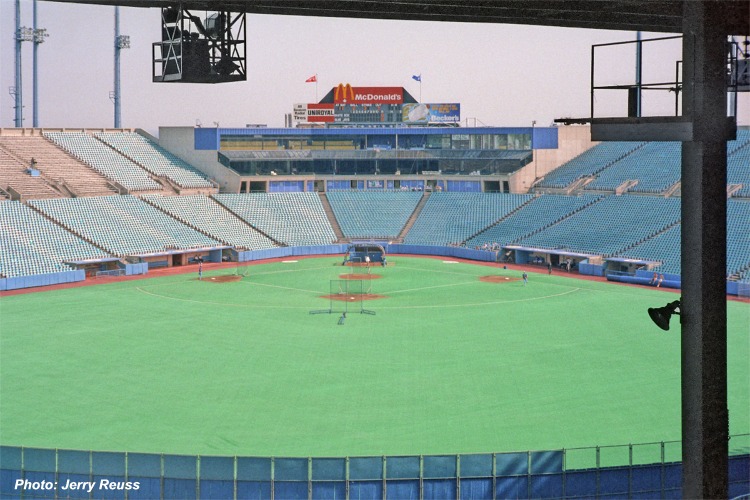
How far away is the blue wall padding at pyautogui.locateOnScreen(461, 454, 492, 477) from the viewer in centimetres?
1958

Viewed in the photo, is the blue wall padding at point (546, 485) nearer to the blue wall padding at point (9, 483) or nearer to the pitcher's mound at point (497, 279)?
the blue wall padding at point (9, 483)

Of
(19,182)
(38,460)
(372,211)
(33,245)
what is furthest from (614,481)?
(372,211)

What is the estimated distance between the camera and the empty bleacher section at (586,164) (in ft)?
267

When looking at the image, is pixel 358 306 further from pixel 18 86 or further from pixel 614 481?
pixel 18 86

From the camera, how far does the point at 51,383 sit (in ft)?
107

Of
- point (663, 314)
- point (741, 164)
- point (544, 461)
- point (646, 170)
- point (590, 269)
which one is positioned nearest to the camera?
point (663, 314)

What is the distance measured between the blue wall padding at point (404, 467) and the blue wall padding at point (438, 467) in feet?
0.63

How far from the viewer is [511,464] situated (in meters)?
19.6

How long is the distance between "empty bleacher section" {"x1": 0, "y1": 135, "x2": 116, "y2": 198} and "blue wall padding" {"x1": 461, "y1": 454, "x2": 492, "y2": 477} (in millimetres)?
57757

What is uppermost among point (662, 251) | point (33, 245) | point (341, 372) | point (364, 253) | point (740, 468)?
point (33, 245)

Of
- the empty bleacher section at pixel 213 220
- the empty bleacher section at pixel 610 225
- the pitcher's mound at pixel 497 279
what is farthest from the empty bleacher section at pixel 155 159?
the pitcher's mound at pixel 497 279

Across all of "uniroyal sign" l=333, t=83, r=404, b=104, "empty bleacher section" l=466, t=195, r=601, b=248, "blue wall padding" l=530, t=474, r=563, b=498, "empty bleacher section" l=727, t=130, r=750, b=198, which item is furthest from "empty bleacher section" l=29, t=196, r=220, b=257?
"blue wall padding" l=530, t=474, r=563, b=498

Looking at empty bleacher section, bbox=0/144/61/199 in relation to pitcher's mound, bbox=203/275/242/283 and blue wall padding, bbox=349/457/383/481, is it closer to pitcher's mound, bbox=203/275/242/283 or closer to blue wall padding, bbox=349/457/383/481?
pitcher's mound, bbox=203/275/242/283

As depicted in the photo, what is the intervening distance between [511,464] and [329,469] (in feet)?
12.6
